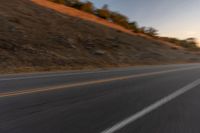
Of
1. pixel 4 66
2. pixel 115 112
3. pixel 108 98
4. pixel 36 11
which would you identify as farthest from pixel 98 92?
pixel 36 11

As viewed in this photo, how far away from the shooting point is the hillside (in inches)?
966

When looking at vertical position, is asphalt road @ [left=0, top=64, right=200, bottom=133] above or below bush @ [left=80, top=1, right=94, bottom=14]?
below

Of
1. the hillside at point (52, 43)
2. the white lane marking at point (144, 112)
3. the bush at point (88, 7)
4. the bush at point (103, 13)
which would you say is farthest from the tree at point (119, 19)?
the white lane marking at point (144, 112)

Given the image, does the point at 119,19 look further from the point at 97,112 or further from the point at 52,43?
the point at 97,112

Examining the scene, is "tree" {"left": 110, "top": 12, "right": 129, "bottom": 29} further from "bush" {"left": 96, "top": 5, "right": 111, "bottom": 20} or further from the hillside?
the hillside

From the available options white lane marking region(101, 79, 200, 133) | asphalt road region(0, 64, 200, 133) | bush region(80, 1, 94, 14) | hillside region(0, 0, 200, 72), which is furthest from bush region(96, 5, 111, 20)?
asphalt road region(0, 64, 200, 133)

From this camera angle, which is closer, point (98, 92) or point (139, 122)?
point (139, 122)

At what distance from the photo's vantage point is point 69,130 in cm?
534

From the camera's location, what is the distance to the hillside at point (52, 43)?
24.5 meters

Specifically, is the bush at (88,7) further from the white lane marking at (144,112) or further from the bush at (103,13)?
the white lane marking at (144,112)

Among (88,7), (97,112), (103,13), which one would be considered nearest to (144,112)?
(97,112)

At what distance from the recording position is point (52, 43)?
3181 centimetres

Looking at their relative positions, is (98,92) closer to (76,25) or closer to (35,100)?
(35,100)

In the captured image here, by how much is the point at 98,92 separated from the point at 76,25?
35434 mm
